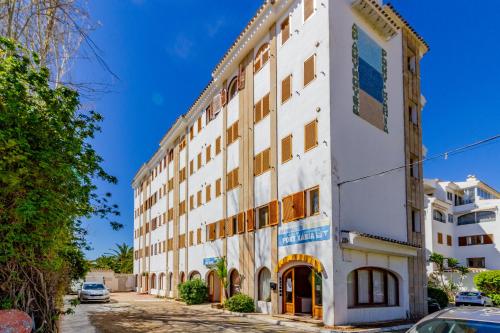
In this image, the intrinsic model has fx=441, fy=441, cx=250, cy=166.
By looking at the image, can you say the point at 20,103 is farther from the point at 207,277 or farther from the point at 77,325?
the point at 207,277

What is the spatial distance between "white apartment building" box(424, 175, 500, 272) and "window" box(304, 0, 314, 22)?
30.0m

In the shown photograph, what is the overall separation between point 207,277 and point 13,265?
23.1 meters

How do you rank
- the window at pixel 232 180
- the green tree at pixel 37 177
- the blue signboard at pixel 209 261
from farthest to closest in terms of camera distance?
the blue signboard at pixel 209 261 < the window at pixel 232 180 < the green tree at pixel 37 177

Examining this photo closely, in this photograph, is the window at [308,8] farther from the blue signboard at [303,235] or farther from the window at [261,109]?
the blue signboard at [303,235]

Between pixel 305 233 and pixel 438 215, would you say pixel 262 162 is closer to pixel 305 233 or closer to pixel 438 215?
pixel 305 233

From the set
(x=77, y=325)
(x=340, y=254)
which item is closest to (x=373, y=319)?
(x=340, y=254)

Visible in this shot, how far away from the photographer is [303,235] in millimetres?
18734

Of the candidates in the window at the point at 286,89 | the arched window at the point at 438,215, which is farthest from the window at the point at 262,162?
the arched window at the point at 438,215

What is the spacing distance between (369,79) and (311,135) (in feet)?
14.1

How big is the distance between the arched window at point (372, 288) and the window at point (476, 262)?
3092 centimetres

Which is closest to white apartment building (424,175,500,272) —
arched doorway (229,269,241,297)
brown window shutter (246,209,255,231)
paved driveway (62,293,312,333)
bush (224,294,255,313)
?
→ arched doorway (229,269,241,297)

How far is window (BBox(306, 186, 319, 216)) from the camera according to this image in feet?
60.4

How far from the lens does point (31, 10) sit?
7.69 metres

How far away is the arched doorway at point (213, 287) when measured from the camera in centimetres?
2888
